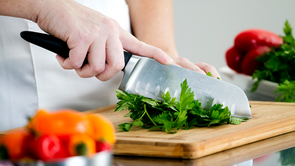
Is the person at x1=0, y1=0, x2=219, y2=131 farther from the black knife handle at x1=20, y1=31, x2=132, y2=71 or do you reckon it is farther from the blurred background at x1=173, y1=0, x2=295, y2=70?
the blurred background at x1=173, y1=0, x2=295, y2=70

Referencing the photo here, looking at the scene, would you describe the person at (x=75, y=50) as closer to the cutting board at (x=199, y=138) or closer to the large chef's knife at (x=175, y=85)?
the large chef's knife at (x=175, y=85)

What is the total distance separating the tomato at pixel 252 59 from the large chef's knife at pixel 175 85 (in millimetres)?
955

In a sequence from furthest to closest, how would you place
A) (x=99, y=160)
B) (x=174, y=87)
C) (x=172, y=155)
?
(x=174, y=87) < (x=172, y=155) < (x=99, y=160)

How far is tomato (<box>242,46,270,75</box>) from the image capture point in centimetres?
181

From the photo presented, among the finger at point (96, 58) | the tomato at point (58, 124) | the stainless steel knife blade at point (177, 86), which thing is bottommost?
the stainless steel knife blade at point (177, 86)

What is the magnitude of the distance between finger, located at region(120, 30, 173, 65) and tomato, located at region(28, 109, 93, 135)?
589 mm

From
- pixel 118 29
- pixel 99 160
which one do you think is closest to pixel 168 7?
pixel 118 29

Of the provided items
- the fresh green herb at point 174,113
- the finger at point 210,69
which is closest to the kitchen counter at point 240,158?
the fresh green herb at point 174,113

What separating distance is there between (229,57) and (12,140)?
1902 mm

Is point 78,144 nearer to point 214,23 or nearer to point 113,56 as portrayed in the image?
point 113,56

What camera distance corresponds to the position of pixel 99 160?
1.17 ft

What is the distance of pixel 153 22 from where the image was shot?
1.43 m

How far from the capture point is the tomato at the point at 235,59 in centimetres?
203

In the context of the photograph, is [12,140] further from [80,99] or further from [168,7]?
[168,7]
